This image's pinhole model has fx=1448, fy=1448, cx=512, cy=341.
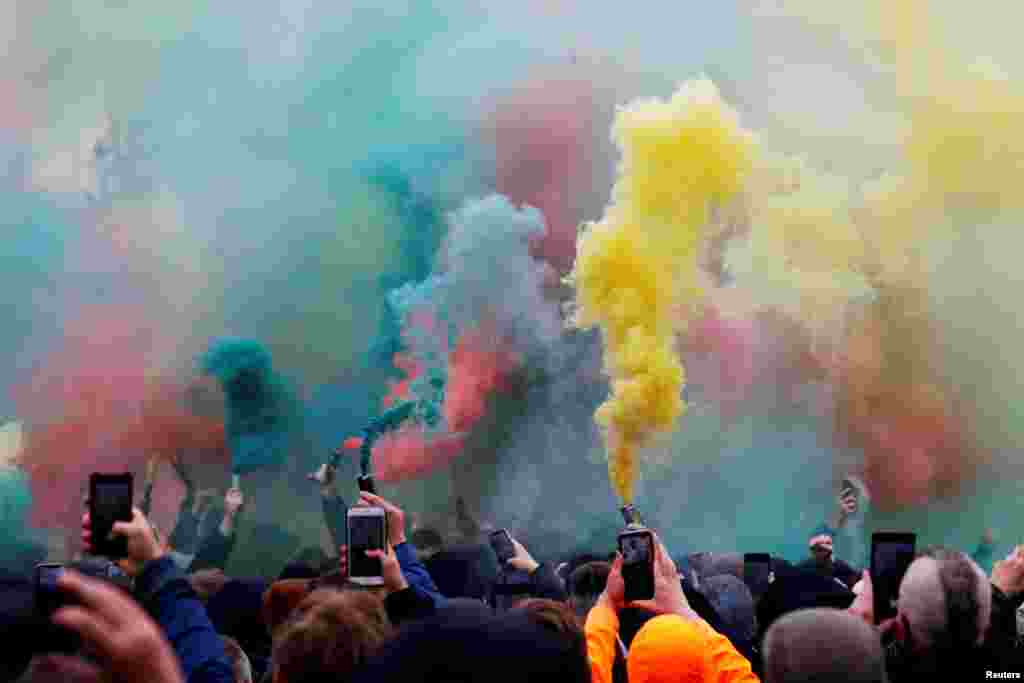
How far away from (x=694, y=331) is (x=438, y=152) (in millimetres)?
5318

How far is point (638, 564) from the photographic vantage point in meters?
5.11

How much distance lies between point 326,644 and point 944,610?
62.8 inches

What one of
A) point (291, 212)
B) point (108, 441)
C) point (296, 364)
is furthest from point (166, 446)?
point (291, 212)

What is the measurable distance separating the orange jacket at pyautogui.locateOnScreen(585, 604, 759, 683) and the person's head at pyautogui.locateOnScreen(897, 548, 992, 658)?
85cm

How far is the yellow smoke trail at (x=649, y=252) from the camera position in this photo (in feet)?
55.9

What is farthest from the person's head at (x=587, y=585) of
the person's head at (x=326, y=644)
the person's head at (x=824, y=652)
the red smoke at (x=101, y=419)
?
the red smoke at (x=101, y=419)

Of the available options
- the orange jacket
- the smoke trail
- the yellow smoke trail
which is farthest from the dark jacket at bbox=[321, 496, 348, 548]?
the orange jacket

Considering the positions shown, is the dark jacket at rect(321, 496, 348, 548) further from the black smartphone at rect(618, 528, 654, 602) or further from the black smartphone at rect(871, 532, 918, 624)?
the black smartphone at rect(871, 532, 918, 624)

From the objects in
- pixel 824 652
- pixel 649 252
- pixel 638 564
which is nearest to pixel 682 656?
pixel 638 564

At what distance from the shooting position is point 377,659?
8.03ft

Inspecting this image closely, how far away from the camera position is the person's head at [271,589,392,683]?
375 cm

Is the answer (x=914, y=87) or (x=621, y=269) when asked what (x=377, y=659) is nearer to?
(x=621, y=269)

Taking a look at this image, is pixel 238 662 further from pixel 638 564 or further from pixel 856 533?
pixel 856 533

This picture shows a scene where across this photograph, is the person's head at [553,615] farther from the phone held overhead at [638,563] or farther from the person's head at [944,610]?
the person's head at [944,610]
